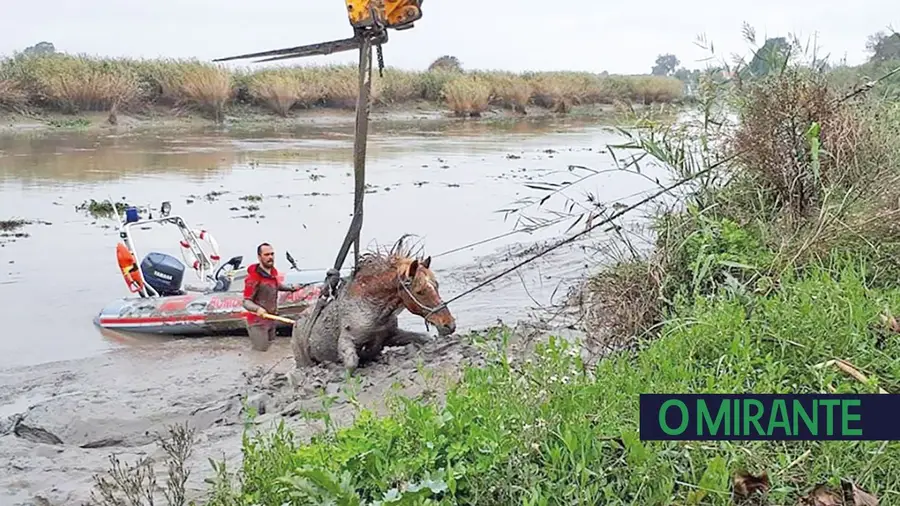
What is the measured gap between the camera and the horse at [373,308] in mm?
7059

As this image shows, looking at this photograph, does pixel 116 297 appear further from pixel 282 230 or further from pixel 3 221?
pixel 3 221

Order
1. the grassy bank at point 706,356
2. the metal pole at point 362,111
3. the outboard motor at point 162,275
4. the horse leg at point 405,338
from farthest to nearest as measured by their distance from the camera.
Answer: the outboard motor at point 162,275
the horse leg at point 405,338
the metal pole at point 362,111
the grassy bank at point 706,356

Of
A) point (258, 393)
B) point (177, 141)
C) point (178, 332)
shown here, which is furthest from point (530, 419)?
point (177, 141)

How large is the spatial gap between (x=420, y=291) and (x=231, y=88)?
1260 inches

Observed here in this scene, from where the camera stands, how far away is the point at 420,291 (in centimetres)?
707

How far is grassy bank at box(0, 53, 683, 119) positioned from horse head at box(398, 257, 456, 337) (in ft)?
63.0

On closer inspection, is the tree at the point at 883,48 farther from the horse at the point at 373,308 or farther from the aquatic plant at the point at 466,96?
the aquatic plant at the point at 466,96

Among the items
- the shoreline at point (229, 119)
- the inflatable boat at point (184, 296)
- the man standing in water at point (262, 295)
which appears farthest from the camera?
the shoreline at point (229, 119)

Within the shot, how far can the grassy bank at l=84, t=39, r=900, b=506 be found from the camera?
305 cm

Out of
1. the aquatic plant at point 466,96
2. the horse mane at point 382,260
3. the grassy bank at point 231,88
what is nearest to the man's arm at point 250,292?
the horse mane at point 382,260

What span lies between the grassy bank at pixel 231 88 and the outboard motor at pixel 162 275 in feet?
57.2

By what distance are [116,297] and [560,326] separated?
7090mm

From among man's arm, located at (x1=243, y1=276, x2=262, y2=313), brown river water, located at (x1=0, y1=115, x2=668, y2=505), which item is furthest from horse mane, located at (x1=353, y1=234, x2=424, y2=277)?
man's arm, located at (x1=243, y1=276, x2=262, y2=313)

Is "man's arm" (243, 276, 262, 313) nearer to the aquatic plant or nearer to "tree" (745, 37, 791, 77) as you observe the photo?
"tree" (745, 37, 791, 77)
